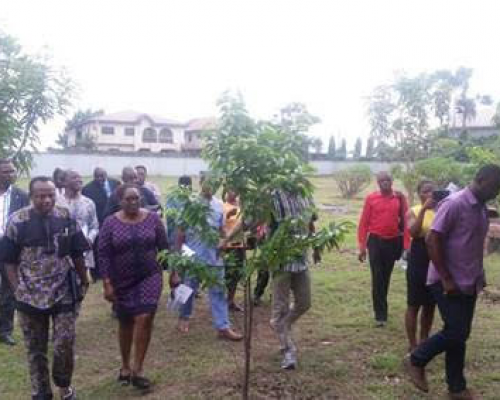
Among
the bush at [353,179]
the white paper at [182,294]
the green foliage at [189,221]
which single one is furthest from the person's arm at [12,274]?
the bush at [353,179]

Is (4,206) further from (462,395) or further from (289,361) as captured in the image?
(462,395)

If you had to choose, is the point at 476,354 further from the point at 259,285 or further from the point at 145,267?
the point at 145,267

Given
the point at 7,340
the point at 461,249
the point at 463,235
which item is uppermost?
the point at 463,235

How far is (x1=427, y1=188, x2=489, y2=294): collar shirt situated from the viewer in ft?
14.9

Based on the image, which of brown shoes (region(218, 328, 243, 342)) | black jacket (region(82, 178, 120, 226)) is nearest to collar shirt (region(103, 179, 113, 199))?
black jacket (region(82, 178, 120, 226))

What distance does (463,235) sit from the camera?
455 cm

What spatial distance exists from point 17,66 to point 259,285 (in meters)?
3.45

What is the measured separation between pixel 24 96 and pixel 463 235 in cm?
398

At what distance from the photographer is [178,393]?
5.09m

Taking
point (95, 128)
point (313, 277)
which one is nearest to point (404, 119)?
point (313, 277)

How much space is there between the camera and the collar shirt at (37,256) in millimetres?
4566

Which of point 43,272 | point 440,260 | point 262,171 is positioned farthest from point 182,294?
point 440,260

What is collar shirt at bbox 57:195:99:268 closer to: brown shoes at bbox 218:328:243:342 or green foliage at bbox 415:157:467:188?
brown shoes at bbox 218:328:243:342

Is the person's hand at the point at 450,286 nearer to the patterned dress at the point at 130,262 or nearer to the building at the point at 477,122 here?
the patterned dress at the point at 130,262
